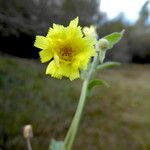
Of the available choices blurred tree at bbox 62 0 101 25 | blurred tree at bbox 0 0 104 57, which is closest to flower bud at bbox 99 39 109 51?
blurred tree at bbox 0 0 104 57

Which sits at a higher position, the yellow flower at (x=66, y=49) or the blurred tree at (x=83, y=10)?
the blurred tree at (x=83, y=10)

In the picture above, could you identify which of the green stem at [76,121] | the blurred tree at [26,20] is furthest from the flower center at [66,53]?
the blurred tree at [26,20]

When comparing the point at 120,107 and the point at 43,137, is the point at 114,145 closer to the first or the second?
the point at 43,137

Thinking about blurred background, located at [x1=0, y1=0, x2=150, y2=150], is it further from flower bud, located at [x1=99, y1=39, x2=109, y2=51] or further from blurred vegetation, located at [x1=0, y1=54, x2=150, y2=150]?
flower bud, located at [x1=99, y1=39, x2=109, y2=51]

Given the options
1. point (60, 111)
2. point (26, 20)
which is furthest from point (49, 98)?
point (26, 20)

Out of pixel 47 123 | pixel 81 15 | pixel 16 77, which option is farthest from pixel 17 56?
pixel 47 123

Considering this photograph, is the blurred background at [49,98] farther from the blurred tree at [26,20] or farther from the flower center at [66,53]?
the flower center at [66,53]
